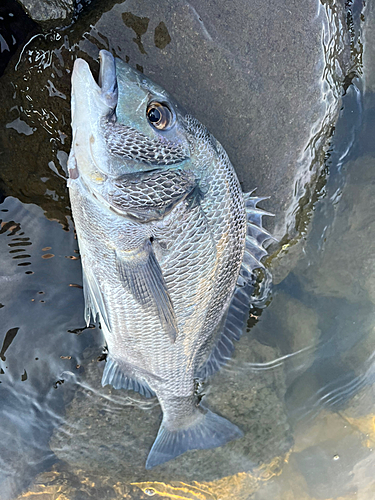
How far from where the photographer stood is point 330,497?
9.60 ft

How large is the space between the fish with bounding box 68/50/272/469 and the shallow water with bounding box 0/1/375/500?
418 mm

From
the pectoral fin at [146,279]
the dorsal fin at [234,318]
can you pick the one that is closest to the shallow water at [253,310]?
the dorsal fin at [234,318]

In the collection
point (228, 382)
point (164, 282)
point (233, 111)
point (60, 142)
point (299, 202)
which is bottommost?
point (228, 382)

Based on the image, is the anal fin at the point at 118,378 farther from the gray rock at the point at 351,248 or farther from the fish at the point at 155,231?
the gray rock at the point at 351,248

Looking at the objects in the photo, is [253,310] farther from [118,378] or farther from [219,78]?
[219,78]

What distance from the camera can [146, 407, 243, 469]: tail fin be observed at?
246 centimetres

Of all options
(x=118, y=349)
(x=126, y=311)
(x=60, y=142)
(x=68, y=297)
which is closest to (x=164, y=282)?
(x=126, y=311)

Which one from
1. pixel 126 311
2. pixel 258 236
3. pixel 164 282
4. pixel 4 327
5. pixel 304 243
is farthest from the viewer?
pixel 304 243

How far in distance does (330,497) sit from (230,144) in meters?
3.20

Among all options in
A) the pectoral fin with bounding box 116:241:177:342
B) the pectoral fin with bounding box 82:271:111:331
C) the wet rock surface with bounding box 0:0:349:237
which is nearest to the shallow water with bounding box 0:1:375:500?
the wet rock surface with bounding box 0:0:349:237

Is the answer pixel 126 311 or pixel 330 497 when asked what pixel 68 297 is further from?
pixel 330 497

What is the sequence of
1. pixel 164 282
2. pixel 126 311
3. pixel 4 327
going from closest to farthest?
pixel 164 282 → pixel 126 311 → pixel 4 327

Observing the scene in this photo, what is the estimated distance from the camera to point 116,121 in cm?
157

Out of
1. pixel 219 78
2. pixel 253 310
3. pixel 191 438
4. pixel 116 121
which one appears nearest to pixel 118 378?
pixel 191 438
